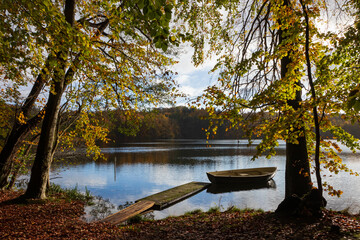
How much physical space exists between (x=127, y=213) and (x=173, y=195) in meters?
5.04

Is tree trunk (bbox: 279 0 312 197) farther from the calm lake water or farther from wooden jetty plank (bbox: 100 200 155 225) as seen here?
wooden jetty plank (bbox: 100 200 155 225)

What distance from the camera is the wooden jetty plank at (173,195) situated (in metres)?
12.9

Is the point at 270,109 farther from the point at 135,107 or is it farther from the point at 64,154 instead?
the point at 64,154

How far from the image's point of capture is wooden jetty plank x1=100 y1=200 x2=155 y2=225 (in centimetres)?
896

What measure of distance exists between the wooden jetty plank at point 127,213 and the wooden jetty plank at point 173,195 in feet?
2.13

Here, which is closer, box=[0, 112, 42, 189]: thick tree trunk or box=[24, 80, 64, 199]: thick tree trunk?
box=[24, 80, 64, 199]: thick tree trunk

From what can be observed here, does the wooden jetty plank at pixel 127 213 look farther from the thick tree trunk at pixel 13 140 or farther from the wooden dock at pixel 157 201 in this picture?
the thick tree trunk at pixel 13 140

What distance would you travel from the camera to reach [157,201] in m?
13.1

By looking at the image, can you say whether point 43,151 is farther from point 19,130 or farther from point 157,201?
point 157,201

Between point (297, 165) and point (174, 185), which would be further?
point (174, 185)

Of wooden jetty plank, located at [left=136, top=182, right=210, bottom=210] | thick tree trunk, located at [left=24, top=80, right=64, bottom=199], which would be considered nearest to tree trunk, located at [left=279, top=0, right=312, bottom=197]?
wooden jetty plank, located at [left=136, top=182, right=210, bottom=210]

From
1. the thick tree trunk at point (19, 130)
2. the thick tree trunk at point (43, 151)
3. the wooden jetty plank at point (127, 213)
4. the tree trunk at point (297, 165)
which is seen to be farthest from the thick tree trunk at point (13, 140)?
the tree trunk at point (297, 165)

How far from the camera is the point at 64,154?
1294 cm

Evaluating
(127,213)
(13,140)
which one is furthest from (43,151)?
(127,213)
